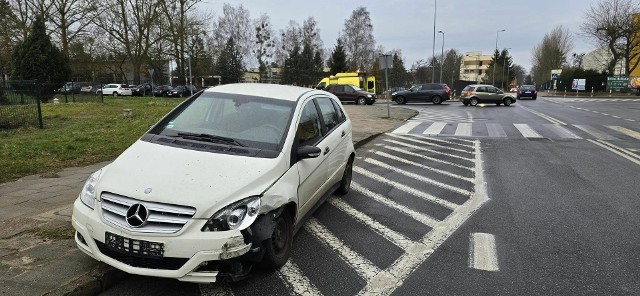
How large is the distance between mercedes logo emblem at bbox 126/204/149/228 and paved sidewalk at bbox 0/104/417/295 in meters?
0.65

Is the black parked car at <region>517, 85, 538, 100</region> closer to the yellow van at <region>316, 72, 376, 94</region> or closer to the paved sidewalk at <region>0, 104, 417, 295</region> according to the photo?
the yellow van at <region>316, 72, 376, 94</region>

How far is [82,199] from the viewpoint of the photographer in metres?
3.64

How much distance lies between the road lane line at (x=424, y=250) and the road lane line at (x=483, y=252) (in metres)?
0.30

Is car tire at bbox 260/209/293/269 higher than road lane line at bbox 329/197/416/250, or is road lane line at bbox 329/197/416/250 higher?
car tire at bbox 260/209/293/269

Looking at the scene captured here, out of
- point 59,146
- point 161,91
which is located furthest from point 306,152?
point 161,91

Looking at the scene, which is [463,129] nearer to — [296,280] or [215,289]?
[296,280]

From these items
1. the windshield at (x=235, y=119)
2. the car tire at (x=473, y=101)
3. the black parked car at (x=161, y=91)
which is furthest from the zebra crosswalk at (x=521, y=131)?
the black parked car at (x=161, y=91)

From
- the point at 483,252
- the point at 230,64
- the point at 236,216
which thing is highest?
the point at 230,64

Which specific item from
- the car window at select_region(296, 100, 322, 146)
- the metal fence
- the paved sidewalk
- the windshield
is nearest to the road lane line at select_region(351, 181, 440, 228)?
the car window at select_region(296, 100, 322, 146)

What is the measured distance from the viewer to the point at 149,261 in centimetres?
319

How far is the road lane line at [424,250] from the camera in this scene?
11.8 ft

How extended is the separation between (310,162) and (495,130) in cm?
1279

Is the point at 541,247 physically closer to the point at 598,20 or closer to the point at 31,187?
the point at 31,187

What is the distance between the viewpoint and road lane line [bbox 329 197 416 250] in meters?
4.63
